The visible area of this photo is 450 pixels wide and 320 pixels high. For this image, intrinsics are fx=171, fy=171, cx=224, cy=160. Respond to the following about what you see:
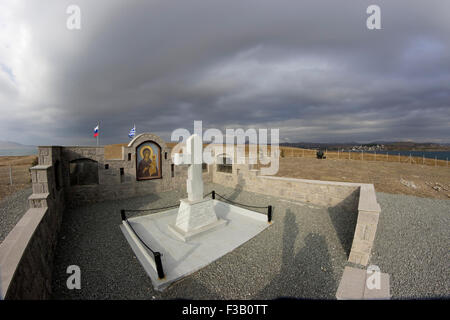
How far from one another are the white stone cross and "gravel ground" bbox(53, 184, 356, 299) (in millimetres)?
2684

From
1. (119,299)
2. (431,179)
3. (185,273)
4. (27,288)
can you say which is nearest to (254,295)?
(185,273)

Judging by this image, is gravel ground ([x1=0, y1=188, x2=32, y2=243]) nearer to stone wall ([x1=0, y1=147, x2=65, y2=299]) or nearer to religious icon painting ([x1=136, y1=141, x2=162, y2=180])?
stone wall ([x1=0, y1=147, x2=65, y2=299])

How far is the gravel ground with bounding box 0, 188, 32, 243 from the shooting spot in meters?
6.64

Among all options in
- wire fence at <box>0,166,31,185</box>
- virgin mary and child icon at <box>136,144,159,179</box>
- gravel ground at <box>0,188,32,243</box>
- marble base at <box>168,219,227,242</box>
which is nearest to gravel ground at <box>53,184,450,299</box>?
marble base at <box>168,219,227,242</box>

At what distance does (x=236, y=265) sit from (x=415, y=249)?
5.91 meters

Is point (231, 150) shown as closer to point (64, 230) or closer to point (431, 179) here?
point (64, 230)

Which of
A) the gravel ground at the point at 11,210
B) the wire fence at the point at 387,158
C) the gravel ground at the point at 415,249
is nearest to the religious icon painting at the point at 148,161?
the gravel ground at the point at 11,210

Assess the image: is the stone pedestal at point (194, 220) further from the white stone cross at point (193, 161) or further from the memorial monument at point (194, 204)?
the white stone cross at point (193, 161)

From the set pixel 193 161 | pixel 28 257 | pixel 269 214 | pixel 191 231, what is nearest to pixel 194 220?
pixel 191 231

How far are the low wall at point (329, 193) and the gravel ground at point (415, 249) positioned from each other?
787 mm

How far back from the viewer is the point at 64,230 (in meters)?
6.91

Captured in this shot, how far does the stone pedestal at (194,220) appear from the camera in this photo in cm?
654

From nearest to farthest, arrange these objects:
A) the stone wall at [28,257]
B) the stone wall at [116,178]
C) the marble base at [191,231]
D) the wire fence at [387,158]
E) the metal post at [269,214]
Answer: the stone wall at [28,257], the marble base at [191,231], the metal post at [269,214], the stone wall at [116,178], the wire fence at [387,158]
